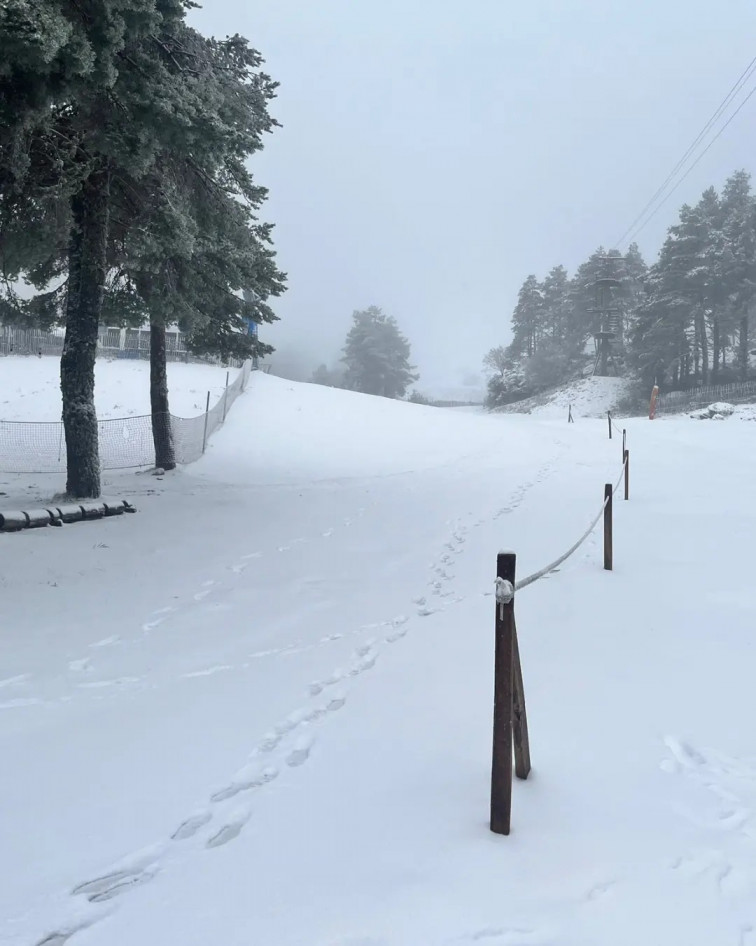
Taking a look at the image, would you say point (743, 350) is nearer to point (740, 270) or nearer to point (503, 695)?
point (740, 270)

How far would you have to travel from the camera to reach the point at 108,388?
28.2 metres

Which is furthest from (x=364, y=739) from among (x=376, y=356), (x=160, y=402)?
(x=376, y=356)

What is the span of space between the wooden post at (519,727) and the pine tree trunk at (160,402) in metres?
13.0

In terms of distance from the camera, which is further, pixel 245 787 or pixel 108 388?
pixel 108 388

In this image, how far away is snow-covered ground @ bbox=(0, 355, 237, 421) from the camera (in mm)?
24984

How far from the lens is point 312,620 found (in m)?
6.25

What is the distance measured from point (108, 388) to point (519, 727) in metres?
28.2

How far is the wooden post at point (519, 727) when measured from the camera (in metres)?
3.22

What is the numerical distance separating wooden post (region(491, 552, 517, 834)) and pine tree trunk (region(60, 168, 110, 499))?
935 centimetres

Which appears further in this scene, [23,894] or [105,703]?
[105,703]

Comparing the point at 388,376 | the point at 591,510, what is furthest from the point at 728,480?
the point at 388,376

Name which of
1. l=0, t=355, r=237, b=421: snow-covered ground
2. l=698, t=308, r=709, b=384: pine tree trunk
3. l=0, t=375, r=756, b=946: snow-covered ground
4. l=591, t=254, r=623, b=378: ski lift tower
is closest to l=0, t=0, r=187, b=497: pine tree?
l=0, t=375, r=756, b=946: snow-covered ground

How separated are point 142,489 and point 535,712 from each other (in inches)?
400

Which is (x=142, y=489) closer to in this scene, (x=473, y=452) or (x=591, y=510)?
(x=591, y=510)
